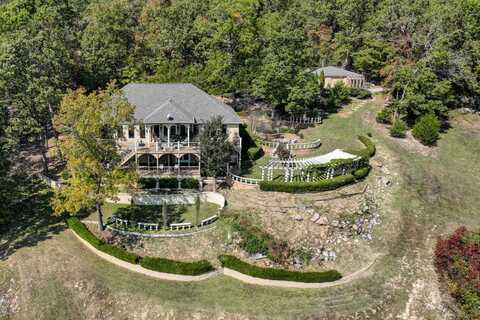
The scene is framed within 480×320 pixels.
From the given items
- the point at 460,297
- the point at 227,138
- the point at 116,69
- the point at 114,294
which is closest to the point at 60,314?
the point at 114,294

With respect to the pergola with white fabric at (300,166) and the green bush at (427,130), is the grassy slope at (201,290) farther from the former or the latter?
the green bush at (427,130)

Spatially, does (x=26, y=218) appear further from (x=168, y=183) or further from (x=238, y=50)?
(x=238, y=50)

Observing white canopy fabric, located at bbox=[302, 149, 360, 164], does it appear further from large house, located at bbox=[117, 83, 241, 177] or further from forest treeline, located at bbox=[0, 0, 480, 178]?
forest treeline, located at bbox=[0, 0, 480, 178]

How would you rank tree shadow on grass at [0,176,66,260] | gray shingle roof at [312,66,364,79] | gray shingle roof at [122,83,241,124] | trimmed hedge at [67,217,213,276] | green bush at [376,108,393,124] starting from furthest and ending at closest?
gray shingle roof at [312,66,364,79] < green bush at [376,108,393,124] < gray shingle roof at [122,83,241,124] < tree shadow on grass at [0,176,66,260] < trimmed hedge at [67,217,213,276]

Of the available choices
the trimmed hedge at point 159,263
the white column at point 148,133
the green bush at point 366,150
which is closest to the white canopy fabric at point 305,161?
the green bush at point 366,150

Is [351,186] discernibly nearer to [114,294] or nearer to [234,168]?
[234,168]

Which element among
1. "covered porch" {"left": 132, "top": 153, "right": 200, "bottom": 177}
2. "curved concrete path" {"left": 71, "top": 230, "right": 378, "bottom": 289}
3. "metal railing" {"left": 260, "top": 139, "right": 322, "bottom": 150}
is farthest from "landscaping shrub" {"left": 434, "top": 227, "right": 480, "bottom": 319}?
"covered porch" {"left": 132, "top": 153, "right": 200, "bottom": 177}
